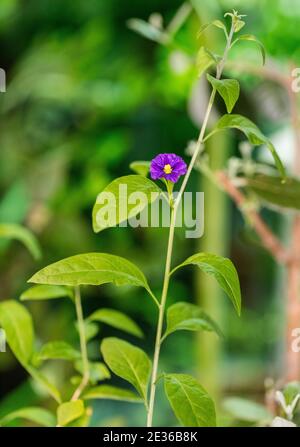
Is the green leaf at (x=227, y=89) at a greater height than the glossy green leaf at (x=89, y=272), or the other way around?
the green leaf at (x=227, y=89)

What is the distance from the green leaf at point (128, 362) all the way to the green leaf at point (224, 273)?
0.30 ft

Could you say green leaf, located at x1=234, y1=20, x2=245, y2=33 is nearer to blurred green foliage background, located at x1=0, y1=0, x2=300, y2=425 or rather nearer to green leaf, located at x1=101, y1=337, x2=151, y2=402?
green leaf, located at x1=101, y1=337, x2=151, y2=402

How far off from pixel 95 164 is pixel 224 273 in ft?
2.98

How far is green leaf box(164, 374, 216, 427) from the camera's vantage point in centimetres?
38

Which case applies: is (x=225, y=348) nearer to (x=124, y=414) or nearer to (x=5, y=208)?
(x=124, y=414)

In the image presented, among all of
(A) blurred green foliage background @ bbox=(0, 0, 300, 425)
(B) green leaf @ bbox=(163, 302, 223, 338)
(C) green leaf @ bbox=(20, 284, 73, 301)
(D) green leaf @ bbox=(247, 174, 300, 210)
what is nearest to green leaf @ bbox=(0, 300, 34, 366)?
(C) green leaf @ bbox=(20, 284, 73, 301)

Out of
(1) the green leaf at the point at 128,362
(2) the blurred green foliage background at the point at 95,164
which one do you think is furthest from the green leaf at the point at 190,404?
(2) the blurred green foliage background at the point at 95,164

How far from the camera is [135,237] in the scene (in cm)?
133

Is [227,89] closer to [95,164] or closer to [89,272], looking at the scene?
[89,272]

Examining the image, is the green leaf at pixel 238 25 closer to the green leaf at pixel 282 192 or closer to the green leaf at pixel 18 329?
the green leaf at pixel 282 192

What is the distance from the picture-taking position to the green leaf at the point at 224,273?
0.35 m

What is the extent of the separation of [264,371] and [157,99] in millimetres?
575

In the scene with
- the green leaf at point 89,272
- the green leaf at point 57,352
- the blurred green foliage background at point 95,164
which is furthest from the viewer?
the blurred green foliage background at point 95,164

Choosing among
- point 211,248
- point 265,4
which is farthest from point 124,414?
point 265,4
